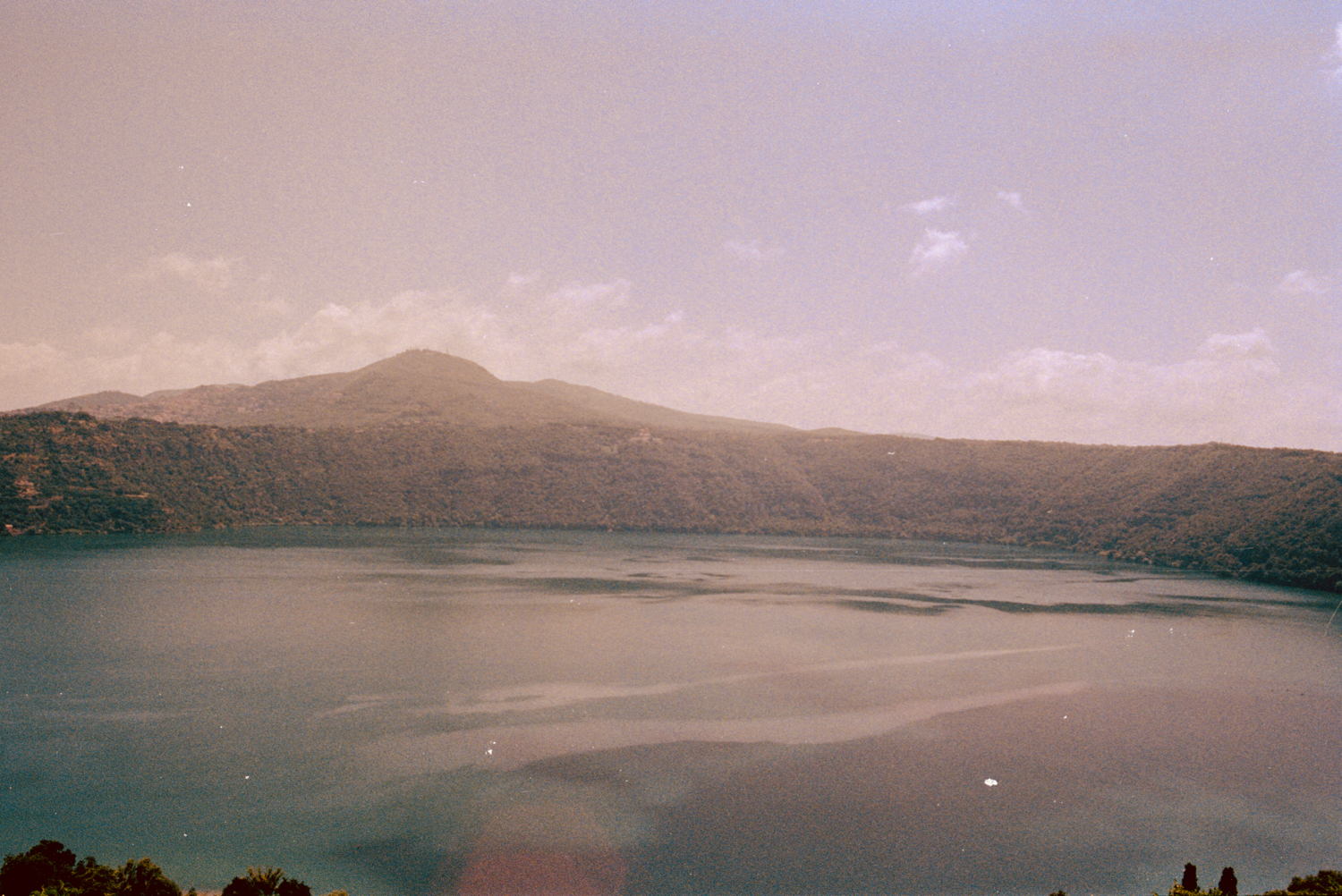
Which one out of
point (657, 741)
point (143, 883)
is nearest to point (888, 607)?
point (657, 741)

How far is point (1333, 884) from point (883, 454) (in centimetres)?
15882

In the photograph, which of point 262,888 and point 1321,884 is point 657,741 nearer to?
point 262,888

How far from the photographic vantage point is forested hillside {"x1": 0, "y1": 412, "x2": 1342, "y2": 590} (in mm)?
98750

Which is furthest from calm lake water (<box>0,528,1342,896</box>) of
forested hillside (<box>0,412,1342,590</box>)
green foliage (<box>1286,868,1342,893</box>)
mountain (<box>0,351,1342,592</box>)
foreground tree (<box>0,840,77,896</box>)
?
forested hillside (<box>0,412,1342,590</box>)

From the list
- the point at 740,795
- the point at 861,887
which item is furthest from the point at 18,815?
the point at 861,887

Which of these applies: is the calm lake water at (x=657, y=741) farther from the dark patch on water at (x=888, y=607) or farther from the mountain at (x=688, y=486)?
the mountain at (x=688, y=486)

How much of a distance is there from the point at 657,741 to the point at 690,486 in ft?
427

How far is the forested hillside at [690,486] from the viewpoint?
98.8 metres

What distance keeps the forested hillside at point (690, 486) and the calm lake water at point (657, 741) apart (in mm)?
46605

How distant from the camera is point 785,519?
15050cm

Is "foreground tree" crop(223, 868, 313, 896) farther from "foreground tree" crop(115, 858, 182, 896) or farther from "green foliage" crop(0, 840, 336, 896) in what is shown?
"foreground tree" crop(115, 858, 182, 896)

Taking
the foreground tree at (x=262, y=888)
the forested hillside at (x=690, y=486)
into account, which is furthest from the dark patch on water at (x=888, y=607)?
the foreground tree at (x=262, y=888)

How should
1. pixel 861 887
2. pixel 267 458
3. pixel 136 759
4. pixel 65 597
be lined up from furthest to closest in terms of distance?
pixel 267 458
pixel 65 597
pixel 136 759
pixel 861 887

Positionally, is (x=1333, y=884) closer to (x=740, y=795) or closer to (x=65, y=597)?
(x=740, y=795)
